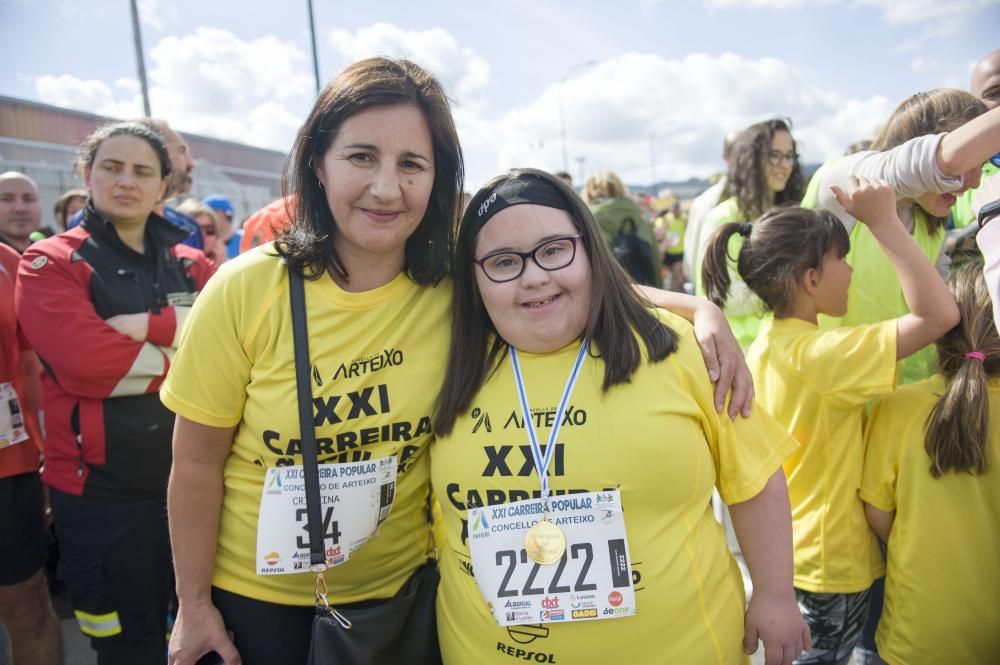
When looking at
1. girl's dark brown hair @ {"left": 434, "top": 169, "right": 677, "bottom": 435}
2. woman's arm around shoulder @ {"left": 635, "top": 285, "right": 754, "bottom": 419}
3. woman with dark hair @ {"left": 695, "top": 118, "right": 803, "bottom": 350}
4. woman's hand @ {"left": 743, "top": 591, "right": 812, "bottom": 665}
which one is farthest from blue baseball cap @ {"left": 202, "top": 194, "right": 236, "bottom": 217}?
woman's hand @ {"left": 743, "top": 591, "right": 812, "bottom": 665}

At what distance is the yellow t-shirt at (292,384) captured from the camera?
170 centimetres

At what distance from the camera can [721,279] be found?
256 cm

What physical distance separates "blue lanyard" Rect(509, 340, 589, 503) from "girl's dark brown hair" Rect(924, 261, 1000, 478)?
1.09 metres

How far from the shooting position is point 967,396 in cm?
181

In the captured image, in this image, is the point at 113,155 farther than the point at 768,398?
Yes

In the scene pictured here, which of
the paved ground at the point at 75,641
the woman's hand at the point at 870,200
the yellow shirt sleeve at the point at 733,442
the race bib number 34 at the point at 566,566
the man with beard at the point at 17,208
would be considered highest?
the man with beard at the point at 17,208

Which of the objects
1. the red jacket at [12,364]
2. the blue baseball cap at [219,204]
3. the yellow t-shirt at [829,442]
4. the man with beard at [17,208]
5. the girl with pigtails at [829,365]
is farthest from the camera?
the blue baseball cap at [219,204]

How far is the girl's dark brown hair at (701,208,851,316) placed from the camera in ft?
7.29

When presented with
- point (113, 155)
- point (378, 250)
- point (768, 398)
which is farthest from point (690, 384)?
point (113, 155)

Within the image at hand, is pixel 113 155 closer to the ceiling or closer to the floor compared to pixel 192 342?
closer to the ceiling

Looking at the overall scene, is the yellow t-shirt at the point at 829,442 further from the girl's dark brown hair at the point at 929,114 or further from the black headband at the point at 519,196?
the black headband at the point at 519,196

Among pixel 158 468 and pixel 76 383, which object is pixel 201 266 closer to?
pixel 76 383

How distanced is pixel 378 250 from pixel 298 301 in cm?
26

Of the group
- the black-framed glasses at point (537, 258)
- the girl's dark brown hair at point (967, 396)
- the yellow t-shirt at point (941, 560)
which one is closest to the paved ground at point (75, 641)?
the yellow t-shirt at point (941, 560)
